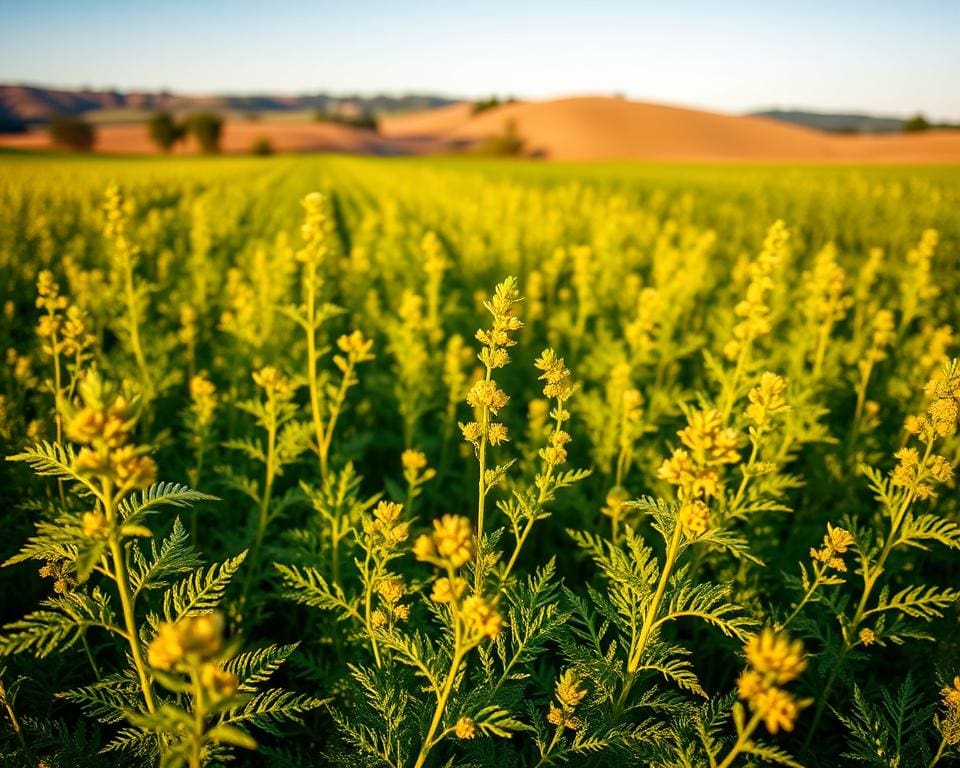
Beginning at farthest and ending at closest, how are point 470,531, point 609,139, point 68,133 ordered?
point 68,133
point 609,139
point 470,531

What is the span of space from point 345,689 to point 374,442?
196cm

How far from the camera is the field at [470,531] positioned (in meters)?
1.54

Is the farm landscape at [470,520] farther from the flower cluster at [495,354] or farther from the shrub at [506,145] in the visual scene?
the shrub at [506,145]

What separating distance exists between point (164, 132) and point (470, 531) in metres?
108

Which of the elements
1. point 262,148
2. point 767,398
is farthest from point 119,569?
point 262,148

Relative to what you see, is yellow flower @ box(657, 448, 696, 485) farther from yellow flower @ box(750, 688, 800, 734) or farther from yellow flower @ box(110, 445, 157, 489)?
yellow flower @ box(110, 445, 157, 489)

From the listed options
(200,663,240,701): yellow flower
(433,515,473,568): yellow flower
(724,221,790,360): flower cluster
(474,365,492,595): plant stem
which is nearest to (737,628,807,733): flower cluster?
(433,515,473,568): yellow flower

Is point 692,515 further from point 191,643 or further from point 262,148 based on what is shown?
point 262,148

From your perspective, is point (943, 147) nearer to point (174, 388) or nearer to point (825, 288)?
point (825, 288)

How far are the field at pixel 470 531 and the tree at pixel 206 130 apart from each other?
9801cm

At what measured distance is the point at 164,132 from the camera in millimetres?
87562

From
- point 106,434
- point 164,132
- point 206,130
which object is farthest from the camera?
point 206,130

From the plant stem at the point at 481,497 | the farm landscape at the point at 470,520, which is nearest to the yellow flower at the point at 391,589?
the farm landscape at the point at 470,520

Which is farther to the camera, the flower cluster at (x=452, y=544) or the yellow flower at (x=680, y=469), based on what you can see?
the yellow flower at (x=680, y=469)
